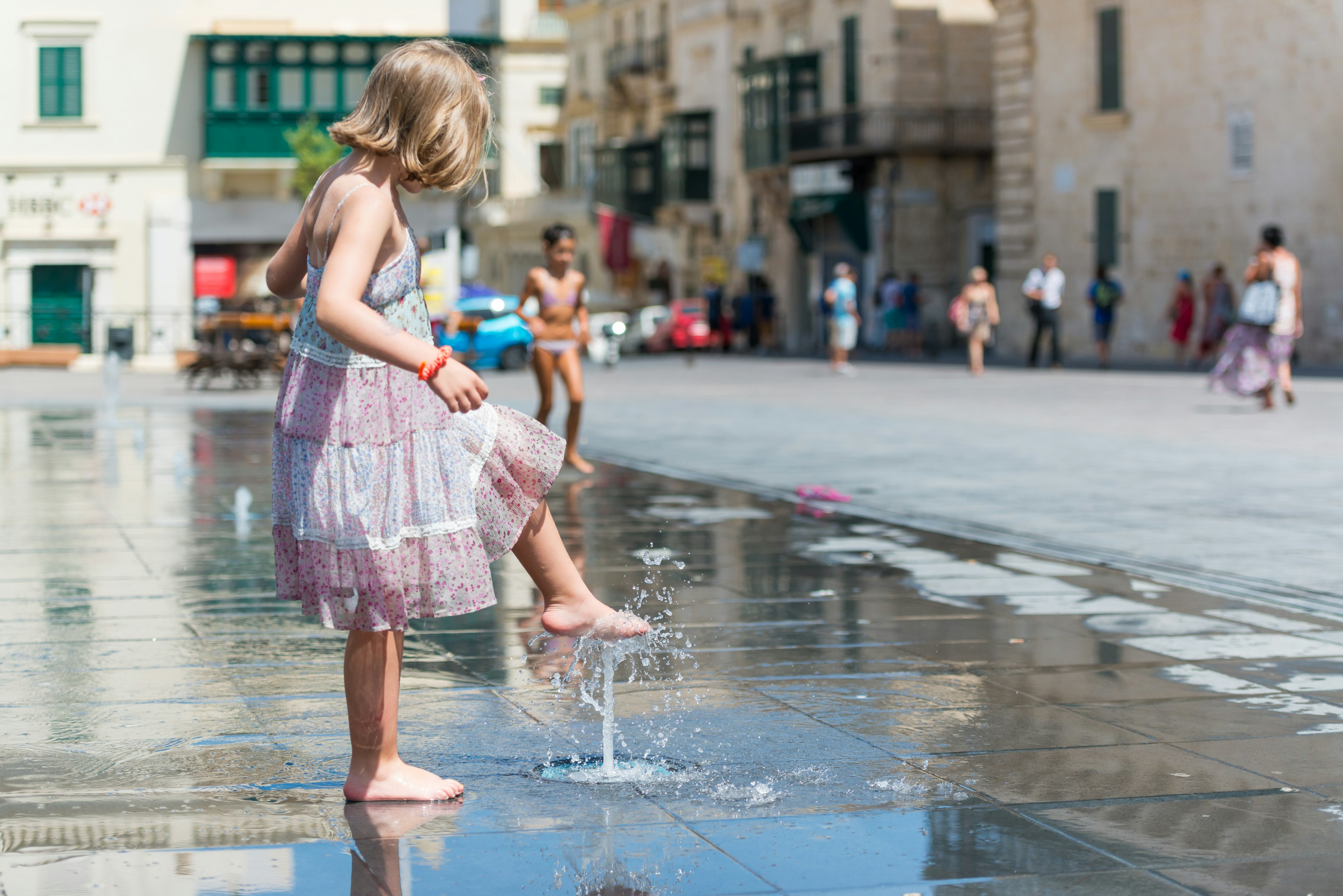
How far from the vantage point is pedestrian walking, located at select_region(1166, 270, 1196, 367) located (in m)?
31.8

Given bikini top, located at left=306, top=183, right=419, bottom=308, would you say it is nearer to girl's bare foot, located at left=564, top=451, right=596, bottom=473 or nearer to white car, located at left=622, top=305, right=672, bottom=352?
girl's bare foot, located at left=564, top=451, right=596, bottom=473

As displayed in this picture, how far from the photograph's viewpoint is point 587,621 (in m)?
4.57

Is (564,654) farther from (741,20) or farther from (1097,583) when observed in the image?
(741,20)

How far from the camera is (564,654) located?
247 inches

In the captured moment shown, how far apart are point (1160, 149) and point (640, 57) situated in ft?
86.3

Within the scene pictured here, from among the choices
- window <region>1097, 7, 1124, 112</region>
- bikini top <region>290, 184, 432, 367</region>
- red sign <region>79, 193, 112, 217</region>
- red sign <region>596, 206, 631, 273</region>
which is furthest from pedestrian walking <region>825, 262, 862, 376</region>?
red sign <region>596, 206, 631, 273</region>

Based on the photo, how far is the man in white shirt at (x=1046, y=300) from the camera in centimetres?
3066

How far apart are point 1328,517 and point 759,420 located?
29.9 ft

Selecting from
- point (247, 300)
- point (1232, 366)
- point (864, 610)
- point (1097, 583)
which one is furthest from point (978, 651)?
point (247, 300)

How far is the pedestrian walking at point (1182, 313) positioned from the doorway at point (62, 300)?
22.0 meters

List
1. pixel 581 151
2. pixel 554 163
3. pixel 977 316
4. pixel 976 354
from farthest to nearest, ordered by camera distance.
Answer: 1. pixel 554 163
2. pixel 581 151
3. pixel 977 316
4. pixel 976 354

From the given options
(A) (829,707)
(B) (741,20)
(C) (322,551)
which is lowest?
(A) (829,707)

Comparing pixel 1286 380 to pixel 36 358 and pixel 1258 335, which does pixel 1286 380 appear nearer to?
pixel 1258 335

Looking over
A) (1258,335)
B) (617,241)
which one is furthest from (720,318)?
(1258,335)
